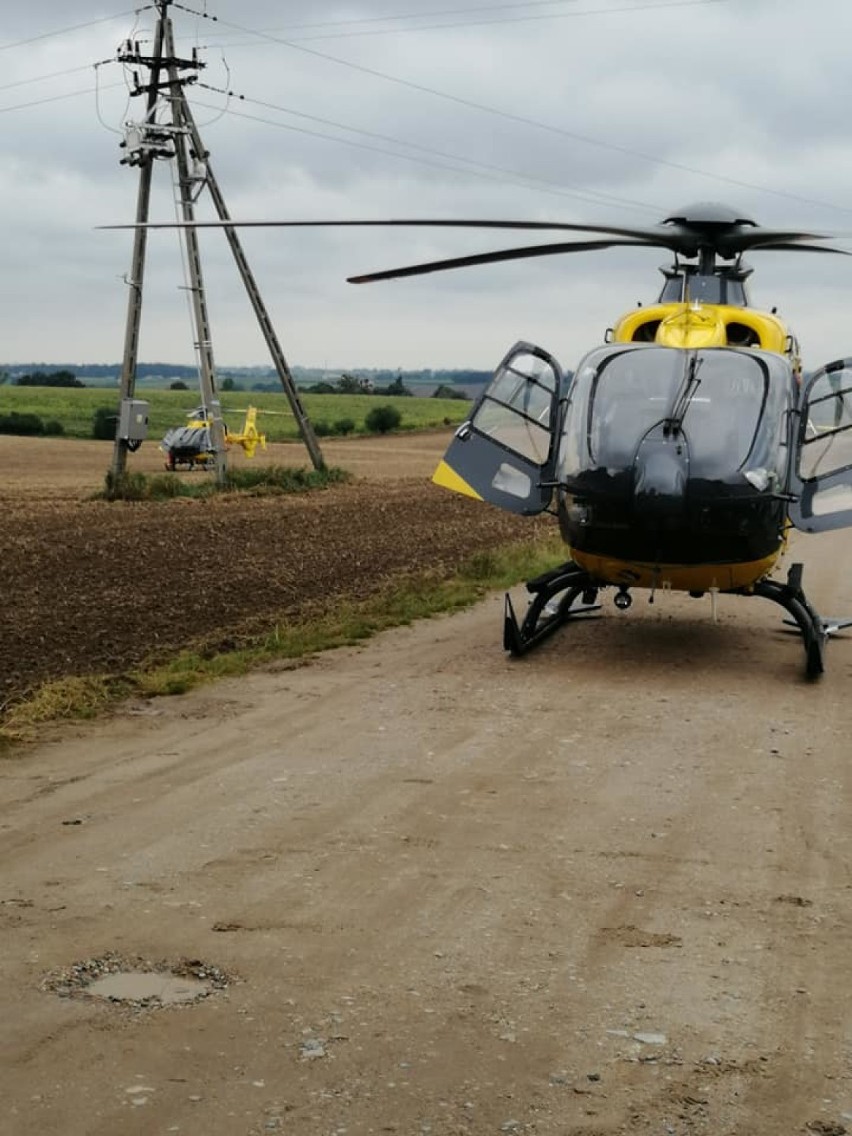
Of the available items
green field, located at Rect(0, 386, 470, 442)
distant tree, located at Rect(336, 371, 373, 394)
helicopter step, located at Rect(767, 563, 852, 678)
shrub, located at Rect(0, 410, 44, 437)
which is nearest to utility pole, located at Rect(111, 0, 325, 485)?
helicopter step, located at Rect(767, 563, 852, 678)

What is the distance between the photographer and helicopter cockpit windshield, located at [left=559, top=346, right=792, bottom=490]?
1095 cm

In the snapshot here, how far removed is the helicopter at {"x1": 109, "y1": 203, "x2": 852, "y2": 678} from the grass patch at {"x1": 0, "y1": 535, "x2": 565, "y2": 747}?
1.55 m

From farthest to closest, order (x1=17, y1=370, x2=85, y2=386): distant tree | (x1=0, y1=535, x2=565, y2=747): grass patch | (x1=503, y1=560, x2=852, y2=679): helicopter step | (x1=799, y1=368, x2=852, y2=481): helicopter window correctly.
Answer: (x1=17, y1=370, x2=85, y2=386): distant tree < (x1=799, y1=368, x2=852, y2=481): helicopter window < (x1=503, y1=560, x2=852, y2=679): helicopter step < (x1=0, y1=535, x2=565, y2=747): grass patch

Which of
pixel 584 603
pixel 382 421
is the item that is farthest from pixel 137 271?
pixel 382 421

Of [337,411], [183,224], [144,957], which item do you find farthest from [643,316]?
[337,411]

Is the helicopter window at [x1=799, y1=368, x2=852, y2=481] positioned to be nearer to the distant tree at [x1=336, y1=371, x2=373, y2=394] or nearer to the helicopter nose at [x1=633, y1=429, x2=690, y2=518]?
the helicopter nose at [x1=633, y1=429, x2=690, y2=518]

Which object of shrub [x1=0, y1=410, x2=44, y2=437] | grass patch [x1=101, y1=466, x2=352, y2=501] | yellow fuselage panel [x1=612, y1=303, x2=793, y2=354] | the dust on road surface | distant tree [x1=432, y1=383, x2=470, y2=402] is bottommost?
the dust on road surface

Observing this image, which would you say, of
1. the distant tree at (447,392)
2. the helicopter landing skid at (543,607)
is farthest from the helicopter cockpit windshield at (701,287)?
the distant tree at (447,392)

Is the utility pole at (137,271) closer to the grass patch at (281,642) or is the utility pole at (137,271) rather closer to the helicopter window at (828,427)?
the grass patch at (281,642)

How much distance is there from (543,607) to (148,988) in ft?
25.9

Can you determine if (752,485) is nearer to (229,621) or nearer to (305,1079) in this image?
(229,621)

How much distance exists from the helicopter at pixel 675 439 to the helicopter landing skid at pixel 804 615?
0.02m

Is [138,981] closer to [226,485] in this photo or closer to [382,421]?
[226,485]

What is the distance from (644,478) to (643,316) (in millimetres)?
2677
